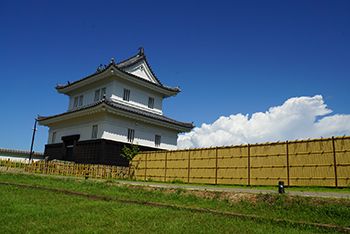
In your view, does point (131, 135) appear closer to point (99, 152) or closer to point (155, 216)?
point (99, 152)

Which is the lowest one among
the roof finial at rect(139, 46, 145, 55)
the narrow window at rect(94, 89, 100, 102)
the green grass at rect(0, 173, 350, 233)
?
the green grass at rect(0, 173, 350, 233)

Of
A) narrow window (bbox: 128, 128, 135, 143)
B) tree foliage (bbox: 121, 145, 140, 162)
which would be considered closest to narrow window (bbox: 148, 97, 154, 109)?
narrow window (bbox: 128, 128, 135, 143)

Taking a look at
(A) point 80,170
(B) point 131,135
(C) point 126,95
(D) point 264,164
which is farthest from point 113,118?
(D) point 264,164

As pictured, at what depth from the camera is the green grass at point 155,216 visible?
723 centimetres

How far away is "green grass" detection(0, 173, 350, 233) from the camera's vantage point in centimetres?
723

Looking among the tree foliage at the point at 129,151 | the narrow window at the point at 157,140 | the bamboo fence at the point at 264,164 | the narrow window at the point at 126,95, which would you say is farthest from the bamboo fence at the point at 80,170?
the narrow window at the point at 126,95

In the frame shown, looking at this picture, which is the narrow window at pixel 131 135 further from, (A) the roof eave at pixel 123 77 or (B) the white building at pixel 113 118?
(A) the roof eave at pixel 123 77

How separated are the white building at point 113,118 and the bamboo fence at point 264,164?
682cm

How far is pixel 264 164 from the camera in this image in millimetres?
17453

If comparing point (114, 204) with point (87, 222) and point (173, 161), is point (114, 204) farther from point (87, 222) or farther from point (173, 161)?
point (173, 161)

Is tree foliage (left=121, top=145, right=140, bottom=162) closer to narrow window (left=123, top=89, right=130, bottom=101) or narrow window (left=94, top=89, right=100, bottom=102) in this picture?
narrow window (left=123, top=89, right=130, bottom=101)

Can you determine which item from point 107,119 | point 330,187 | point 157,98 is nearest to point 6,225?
point 330,187

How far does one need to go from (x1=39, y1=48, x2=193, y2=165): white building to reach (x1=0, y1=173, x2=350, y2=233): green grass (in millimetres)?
17108

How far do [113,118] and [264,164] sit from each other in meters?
16.2
